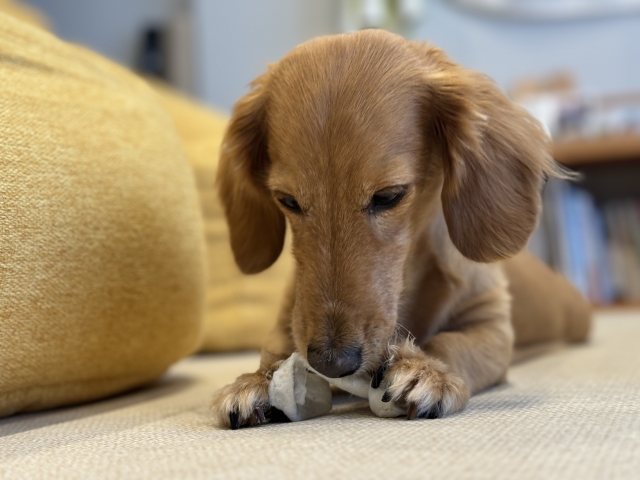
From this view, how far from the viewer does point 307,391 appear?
104 cm

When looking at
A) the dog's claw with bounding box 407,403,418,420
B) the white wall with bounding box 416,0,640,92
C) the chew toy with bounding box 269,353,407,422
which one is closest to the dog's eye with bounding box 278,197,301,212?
the chew toy with bounding box 269,353,407,422

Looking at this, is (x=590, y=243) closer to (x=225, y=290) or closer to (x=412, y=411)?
(x=225, y=290)

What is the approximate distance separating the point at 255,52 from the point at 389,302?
9.75 feet

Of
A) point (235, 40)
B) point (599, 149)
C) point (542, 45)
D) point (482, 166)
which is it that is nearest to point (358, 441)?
point (482, 166)

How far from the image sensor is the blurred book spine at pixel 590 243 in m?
3.27

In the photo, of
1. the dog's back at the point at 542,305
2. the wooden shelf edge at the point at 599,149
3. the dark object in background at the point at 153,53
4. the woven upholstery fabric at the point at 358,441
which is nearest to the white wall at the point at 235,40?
the dark object in background at the point at 153,53

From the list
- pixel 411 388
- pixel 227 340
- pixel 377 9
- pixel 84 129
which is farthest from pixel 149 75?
pixel 411 388

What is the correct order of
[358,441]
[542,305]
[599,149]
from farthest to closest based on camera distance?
1. [599,149]
2. [542,305]
3. [358,441]

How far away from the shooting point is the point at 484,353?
1.27 meters

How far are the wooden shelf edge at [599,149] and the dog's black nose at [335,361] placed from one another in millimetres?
2255

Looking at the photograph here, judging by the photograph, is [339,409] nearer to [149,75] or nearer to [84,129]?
[84,129]

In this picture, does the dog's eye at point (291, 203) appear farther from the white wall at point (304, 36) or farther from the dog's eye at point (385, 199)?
the white wall at point (304, 36)

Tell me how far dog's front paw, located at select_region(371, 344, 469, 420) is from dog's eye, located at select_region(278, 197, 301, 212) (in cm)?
30

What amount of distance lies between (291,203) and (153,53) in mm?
2968
